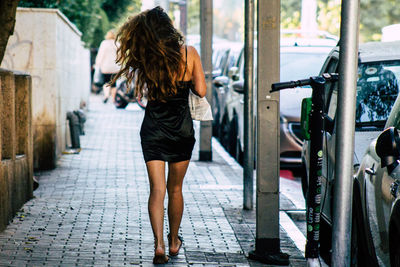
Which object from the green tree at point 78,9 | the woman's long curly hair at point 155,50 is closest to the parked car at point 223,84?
the green tree at point 78,9

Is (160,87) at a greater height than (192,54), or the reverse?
(192,54)

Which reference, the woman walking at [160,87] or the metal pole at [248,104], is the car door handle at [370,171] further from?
the metal pole at [248,104]

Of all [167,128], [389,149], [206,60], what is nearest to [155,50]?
[167,128]

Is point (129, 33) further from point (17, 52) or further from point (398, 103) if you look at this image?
point (17, 52)

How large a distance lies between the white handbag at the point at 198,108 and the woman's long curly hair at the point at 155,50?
9.0 inches

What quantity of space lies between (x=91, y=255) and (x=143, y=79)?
1.38 metres

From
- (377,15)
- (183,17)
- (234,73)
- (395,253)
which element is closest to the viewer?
(395,253)

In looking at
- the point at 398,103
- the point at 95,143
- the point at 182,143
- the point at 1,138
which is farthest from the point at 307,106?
the point at 95,143

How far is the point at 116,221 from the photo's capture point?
25.5ft

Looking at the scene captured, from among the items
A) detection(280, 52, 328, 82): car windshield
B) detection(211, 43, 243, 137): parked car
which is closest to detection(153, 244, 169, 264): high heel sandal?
detection(280, 52, 328, 82): car windshield

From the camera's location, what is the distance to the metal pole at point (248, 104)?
8.53m

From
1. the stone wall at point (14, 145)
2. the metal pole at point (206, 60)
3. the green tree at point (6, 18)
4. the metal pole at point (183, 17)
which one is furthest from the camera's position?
the metal pole at point (183, 17)

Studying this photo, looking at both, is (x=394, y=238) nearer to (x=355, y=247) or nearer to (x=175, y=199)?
(x=355, y=247)

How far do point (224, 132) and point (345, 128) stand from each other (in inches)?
436
